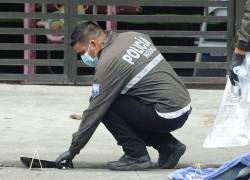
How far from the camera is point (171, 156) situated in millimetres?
6004

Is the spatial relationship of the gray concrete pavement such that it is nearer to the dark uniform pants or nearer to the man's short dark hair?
the dark uniform pants

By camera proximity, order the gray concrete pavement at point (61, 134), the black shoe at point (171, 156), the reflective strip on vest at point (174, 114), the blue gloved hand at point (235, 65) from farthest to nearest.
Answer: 1. the black shoe at point (171, 156)
2. the gray concrete pavement at point (61, 134)
3. the reflective strip on vest at point (174, 114)
4. the blue gloved hand at point (235, 65)

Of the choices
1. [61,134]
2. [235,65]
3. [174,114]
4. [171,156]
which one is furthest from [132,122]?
[61,134]

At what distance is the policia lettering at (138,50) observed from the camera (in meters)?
5.71

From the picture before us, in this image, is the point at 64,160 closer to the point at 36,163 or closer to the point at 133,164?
→ the point at 36,163

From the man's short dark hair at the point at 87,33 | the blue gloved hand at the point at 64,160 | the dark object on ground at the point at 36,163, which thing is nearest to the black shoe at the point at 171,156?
the blue gloved hand at the point at 64,160

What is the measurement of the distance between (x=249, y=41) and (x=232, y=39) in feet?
14.5

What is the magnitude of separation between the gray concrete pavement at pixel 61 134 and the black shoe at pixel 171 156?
113 millimetres

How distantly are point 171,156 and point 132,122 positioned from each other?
460 mm

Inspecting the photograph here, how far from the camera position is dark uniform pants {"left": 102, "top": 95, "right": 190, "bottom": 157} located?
18.9ft

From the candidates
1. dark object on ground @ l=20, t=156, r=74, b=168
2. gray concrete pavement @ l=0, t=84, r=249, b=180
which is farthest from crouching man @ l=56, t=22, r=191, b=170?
gray concrete pavement @ l=0, t=84, r=249, b=180

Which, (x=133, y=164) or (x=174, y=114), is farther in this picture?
(x=133, y=164)

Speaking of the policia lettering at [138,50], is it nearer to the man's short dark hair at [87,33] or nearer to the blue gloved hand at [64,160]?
the man's short dark hair at [87,33]

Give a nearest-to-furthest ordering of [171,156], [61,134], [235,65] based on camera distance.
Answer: [235,65] → [171,156] → [61,134]
